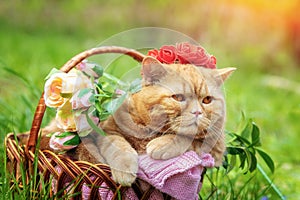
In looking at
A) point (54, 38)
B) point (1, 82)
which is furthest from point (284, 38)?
point (1, 82)

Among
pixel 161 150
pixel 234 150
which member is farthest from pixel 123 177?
pixel 234 150

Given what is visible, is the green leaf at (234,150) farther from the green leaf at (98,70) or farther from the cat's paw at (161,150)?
the green leaf at (98,70)

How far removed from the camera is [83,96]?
1408 mm

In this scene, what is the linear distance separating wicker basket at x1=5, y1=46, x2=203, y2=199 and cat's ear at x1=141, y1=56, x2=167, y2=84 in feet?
0.81

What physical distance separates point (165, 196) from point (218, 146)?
21 cm

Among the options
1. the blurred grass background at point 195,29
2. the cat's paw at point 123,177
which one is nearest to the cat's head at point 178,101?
the cat's paw at point 123,177

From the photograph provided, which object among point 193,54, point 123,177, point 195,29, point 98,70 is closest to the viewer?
point 123,177

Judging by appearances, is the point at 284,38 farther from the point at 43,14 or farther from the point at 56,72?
the point at 56,72

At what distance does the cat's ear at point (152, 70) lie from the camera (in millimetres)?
1354

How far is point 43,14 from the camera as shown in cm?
626

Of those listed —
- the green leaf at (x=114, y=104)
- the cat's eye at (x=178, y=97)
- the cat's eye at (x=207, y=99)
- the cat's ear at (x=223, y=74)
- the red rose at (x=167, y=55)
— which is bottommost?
the green leaf at (x=114, y=104)

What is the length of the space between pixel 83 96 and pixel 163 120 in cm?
23

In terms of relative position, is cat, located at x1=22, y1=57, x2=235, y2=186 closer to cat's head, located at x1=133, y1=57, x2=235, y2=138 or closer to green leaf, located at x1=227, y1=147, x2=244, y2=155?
cat's head, located at x1=133, y1=57, x2=235, y2=138

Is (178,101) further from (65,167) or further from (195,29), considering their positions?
(195,29)
